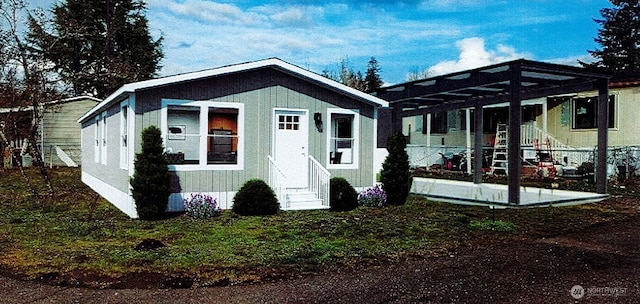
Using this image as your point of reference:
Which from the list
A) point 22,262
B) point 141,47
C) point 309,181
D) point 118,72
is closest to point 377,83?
point 141,47

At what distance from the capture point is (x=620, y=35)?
3322 centimetres

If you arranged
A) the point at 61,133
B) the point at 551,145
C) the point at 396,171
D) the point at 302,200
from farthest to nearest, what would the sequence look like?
1. the point at 61,133
2. the point at 551,145
3. the point at 396,171
4. the point at 302,200

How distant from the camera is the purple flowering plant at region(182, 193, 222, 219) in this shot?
973 centimetres

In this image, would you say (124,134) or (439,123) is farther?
(439,123)

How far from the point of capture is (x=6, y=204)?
11.8 metres

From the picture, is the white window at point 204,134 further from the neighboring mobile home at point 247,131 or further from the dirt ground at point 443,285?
the dirt ground at point 443,285

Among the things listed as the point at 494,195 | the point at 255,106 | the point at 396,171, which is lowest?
the point at 494,195

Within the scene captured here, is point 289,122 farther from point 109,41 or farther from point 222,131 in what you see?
point 109,41

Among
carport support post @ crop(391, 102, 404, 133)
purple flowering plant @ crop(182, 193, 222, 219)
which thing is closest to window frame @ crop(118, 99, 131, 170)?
purple flowering plant @ crop(182, 193, 222, 219)

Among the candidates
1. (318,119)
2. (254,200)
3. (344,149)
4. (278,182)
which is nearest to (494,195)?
(344,149)

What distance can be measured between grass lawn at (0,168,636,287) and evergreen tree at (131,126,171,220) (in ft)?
1.03

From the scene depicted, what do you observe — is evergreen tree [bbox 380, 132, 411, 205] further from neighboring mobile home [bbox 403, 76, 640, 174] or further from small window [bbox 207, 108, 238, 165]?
neighboring mobile home [bbox 403, 76, 640, 174]

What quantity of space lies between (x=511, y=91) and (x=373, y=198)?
378cm

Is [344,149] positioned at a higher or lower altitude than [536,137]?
lower
